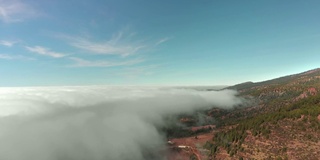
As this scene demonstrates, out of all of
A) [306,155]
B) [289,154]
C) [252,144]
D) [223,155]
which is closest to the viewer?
[306,155]

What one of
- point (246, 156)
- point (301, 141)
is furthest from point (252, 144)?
point (301, 141)

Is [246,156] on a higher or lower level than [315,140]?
lower

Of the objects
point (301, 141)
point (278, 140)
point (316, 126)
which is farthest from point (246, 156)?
point (316, 126)

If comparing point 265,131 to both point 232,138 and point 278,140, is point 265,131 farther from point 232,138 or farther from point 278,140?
point 232,138

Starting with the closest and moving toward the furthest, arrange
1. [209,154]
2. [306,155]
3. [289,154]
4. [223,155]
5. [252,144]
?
[306,155] < [289,154] < [252,144] < [223,155] < [209,154]

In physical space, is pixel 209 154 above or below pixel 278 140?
below

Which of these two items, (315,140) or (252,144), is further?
(252,144)

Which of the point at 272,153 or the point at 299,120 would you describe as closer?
the point at 272,153

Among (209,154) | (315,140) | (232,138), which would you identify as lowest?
(209,154)

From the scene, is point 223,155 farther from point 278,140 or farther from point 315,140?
point 315,140

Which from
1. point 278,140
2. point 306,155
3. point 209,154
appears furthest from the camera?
point 209,154
